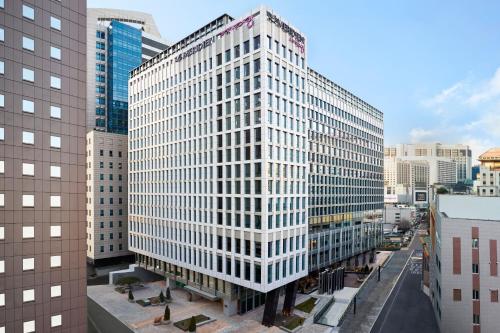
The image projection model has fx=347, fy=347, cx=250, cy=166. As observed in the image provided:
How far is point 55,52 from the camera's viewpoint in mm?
39750

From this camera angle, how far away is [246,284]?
175 feet

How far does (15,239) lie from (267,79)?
37.8m

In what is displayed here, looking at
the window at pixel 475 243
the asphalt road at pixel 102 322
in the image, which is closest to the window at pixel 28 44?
the asphalt road at pixel 102 322

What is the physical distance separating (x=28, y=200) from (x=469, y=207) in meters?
63.3

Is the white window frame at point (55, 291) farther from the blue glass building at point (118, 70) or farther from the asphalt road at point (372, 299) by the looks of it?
the blue glass building at point (118, 70)

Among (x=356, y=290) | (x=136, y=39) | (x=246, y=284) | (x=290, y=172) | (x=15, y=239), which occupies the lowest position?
(x=356, y=290)

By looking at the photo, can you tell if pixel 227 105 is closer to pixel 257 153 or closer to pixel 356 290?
pixel 257 153

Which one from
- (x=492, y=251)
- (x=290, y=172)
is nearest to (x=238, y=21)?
(x=290, y=172)

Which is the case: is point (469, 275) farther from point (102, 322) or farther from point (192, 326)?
point (102, 322)

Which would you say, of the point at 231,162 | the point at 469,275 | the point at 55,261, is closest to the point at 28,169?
the point at 55,261

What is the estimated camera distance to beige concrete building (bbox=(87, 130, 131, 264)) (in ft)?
295

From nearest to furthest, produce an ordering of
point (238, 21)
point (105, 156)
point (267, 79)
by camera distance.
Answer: point (267, 79)
point (238, 21)
point (105, 156)

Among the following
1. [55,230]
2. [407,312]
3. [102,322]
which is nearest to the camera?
[55,230]

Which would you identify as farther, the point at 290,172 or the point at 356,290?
the point at 356,290
